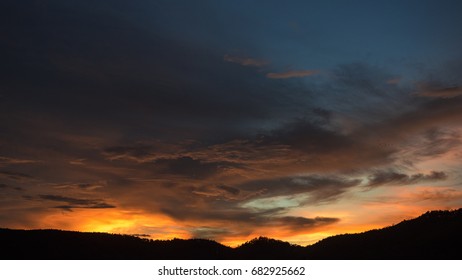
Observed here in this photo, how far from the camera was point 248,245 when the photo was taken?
42469mm

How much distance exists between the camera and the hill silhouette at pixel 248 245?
36719mm

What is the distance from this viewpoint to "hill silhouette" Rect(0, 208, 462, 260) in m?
36.7

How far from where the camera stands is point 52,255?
124 feet

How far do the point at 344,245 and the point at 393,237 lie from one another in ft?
13.3
